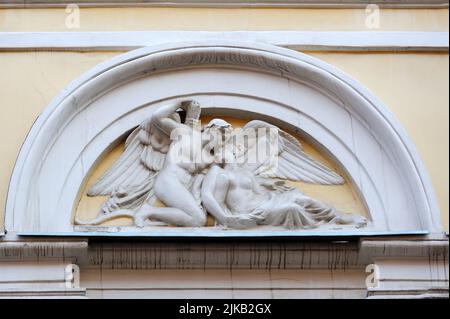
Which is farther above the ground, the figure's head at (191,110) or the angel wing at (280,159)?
the figure's head at (191,110)

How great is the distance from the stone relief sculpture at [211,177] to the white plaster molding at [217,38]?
500 millimetres

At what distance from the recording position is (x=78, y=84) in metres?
7.98


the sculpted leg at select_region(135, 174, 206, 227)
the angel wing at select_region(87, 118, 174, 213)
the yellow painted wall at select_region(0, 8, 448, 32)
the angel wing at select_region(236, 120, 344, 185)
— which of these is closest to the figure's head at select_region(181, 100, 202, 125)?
the angel wing at select_region(87, 118, 174, 213)

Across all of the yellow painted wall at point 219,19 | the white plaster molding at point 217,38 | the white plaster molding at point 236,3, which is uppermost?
the white plaster molding at point 236,3

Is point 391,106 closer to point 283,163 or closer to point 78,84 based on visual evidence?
point 283,163

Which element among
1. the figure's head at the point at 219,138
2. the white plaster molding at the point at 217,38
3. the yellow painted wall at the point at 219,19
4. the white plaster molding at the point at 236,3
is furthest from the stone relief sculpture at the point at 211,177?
the white plaster molding at the point at 236,3

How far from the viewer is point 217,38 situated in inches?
322

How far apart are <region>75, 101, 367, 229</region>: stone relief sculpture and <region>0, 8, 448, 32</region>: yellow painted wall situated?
2.06 feet

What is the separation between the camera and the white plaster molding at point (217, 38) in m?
8.17

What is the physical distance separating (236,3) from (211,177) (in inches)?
48.2

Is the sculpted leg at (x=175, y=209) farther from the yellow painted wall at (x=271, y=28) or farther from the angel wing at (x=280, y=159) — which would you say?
the yellow painted wall at (x=271, y=28)

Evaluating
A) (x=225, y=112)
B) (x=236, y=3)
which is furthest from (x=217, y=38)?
(x=225, y=112)

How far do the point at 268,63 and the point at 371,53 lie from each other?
0.67m

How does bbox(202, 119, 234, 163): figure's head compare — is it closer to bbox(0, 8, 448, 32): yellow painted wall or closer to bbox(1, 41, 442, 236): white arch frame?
bbox(1, 41, 442, 236): white arch frame
